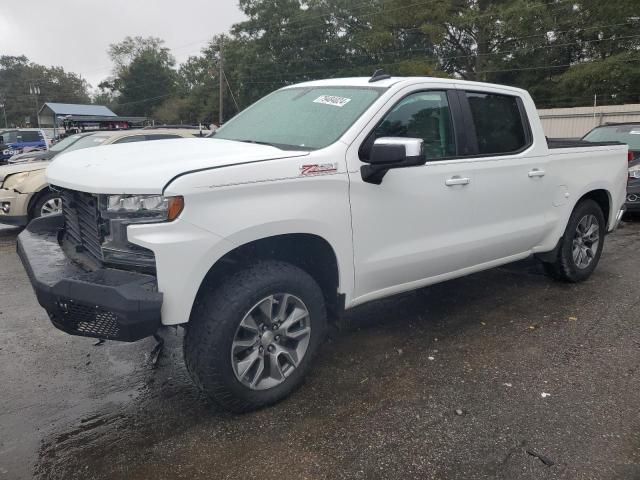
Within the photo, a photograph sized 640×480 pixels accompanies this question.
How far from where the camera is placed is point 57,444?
2.87m

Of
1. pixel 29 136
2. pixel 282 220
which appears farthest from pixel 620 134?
pixel 29 136

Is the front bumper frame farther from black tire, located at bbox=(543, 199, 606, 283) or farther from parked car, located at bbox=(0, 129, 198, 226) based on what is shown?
parked car, located at bbox=(0, 129, 198, 226)

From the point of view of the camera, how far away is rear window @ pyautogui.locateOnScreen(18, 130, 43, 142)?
69.9ft

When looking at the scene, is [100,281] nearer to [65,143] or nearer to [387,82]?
[387,82]

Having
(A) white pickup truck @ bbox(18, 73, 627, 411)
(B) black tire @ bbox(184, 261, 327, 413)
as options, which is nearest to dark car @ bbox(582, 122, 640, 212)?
(A) white pickup truck @ bbox(18, 73, 627, 411)

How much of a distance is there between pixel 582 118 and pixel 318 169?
81.1 ft

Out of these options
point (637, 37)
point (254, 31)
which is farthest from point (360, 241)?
point (254, 31)

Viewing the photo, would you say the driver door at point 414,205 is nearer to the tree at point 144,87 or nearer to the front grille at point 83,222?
the front grille at point 83,222

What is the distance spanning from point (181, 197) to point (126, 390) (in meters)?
1.56

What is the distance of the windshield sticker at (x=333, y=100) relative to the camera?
146 inches

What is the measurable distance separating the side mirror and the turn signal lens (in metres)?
1.19

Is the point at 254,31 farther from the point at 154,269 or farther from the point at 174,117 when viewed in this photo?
the point at 154,269

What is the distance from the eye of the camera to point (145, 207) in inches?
106

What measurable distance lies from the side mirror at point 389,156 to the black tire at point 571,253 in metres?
2.61
